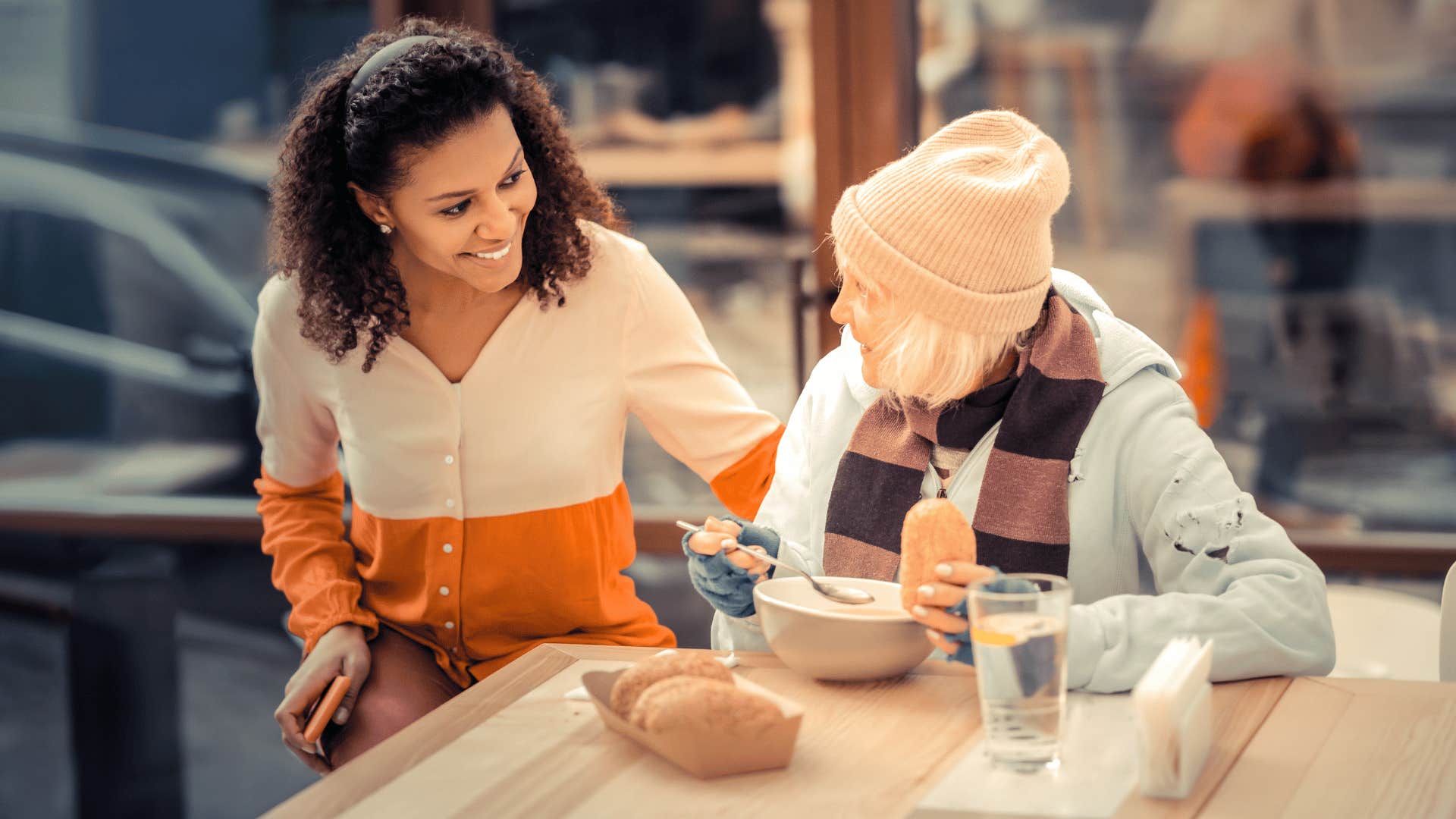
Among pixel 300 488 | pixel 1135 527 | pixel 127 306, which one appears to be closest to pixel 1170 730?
pixel 1135 527

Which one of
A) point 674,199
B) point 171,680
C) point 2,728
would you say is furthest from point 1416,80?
point 2,728

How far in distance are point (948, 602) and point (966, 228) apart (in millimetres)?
426

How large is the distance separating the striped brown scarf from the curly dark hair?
52 cm

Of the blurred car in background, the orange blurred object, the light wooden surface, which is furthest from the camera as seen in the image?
the blurred car in background

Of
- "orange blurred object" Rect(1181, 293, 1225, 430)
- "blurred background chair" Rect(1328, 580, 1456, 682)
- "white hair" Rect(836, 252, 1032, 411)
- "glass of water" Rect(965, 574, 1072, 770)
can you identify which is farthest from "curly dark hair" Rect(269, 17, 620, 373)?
"orange blurred object" Rect(1181, 293, 1225, 430)

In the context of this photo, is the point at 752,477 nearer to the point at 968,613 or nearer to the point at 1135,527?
the point at 1135,527

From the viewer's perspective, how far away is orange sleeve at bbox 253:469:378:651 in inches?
72.9

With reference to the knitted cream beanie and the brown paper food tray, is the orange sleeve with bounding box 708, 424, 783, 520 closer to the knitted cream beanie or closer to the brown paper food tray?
the knitted cream beanie

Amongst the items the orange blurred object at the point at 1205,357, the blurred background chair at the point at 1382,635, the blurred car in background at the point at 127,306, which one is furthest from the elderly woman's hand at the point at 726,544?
the blurred car in background at the point at 127,306

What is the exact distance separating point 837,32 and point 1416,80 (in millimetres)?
1090

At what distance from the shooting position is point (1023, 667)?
1097 millimetres

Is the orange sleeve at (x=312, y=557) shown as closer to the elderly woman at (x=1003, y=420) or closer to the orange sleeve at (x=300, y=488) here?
the orange sleeve at (x=300, y=488)

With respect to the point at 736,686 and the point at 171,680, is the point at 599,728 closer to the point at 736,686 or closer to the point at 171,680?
the point at 736,686

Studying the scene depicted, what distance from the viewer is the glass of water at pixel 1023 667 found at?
43.1 inches
